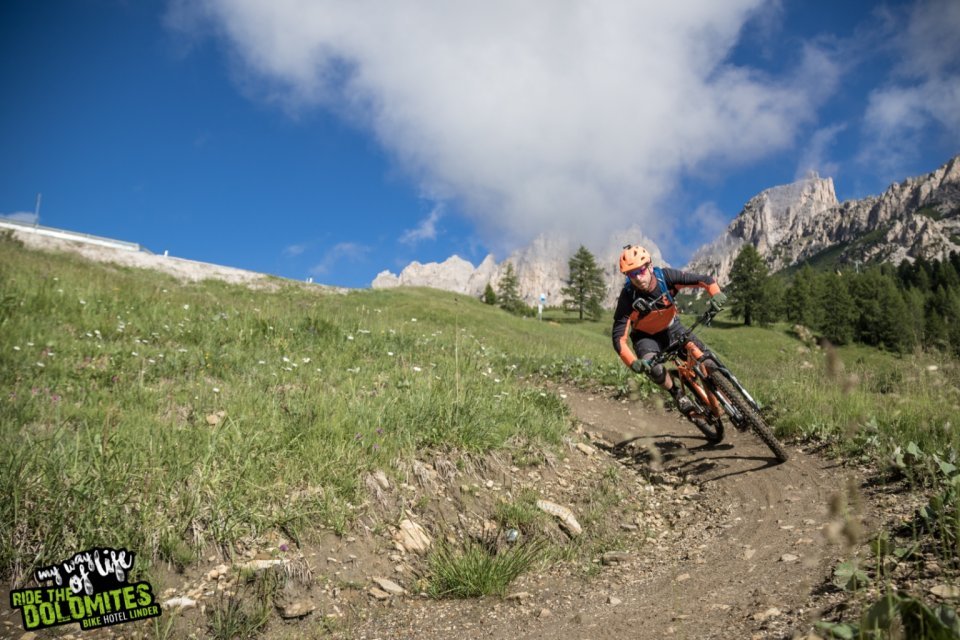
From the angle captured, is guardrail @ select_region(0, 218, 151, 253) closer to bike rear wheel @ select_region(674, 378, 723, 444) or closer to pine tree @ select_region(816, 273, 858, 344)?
bike rear wheel @ select_region(674, 378, 723, 444)

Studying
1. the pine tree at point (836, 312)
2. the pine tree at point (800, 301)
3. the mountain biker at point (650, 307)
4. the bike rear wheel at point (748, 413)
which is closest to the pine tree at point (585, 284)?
the pine tree at point (800, 301)

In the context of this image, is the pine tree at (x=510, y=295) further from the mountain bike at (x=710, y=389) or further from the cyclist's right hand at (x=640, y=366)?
the cyclist's right hand at (x=640, y=366)

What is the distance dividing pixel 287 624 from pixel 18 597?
1.73 meters

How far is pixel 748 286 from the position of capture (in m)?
72.2

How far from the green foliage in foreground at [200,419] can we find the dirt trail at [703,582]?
148 centimetres

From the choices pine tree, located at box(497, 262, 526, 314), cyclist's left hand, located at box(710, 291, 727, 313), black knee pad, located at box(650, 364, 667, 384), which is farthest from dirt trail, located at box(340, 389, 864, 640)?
pine tree, located at box(497, 262, 526, 314)

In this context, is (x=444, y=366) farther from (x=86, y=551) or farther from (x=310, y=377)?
(x=86, y=551)

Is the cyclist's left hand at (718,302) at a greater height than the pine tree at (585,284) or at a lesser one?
lesser

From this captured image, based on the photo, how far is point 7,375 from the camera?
20.5 ft

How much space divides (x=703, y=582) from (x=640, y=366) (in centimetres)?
340

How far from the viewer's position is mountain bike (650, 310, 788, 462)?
702cm

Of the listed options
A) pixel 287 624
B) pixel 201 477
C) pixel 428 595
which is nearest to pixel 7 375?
pixel 201 477

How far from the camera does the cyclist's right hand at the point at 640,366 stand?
6961 millimetres

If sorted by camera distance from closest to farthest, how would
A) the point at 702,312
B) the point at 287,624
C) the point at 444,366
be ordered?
the point at 287,624 < the point at 702,312 < the point at 444,366
